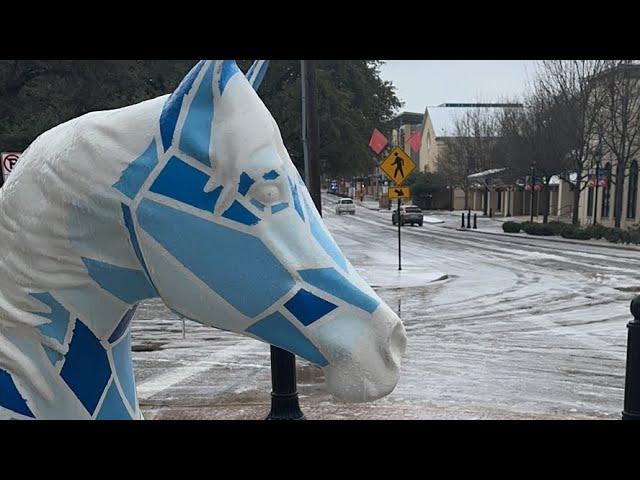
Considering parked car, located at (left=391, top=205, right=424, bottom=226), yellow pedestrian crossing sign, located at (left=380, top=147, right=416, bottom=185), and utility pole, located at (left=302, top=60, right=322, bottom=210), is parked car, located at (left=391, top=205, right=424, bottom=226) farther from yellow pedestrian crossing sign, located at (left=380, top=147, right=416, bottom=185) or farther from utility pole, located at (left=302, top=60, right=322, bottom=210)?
utility pole, located at (left=302, top=60, right=322, bottom=210)

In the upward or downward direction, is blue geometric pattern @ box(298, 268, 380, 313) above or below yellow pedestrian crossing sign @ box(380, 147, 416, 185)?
below

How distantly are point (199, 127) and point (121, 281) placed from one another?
0.40m

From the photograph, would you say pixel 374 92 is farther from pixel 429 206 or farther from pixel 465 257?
pixel 429 206

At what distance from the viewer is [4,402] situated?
4.21ft

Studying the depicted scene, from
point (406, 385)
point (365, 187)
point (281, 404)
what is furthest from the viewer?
point (365, 187)

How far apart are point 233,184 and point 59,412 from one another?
667mm

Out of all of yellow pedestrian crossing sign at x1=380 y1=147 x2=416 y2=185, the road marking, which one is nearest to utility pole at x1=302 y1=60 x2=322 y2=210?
the road marking

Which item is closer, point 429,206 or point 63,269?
point 63,269

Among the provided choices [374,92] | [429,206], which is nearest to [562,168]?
[374,92]

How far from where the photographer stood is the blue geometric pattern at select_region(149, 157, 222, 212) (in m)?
1.23

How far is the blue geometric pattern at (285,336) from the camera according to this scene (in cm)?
127

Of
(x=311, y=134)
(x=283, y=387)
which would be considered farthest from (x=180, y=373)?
(x=311, y=134)

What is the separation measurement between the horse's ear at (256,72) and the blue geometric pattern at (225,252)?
34 cm

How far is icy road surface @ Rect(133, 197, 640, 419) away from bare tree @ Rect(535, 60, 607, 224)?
1865 cm
